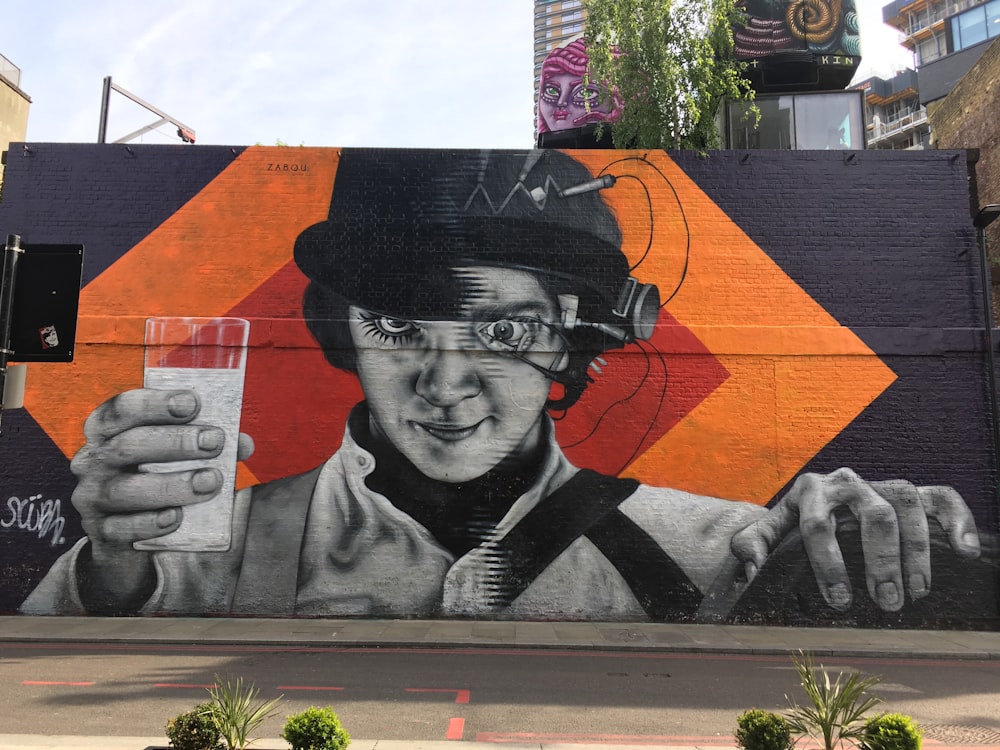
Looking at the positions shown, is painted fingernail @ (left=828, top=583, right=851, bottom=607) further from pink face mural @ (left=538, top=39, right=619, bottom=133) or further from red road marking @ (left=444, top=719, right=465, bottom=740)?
pink face mural @ (left=538, top=39, right=619, bottom=133)

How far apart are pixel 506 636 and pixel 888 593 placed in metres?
6.66

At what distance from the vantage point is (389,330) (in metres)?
12.9

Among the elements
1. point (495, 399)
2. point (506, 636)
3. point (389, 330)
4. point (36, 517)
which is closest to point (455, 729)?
point (506, 636)

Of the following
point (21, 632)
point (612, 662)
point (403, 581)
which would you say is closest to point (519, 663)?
point (612, 662)

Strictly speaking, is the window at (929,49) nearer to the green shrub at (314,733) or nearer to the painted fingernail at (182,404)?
the painted fingernail at (182,404)

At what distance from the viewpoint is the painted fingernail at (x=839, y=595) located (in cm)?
1221

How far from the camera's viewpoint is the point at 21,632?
10875 mm

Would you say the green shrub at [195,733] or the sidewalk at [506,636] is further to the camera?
the sidewalk at [506,636]

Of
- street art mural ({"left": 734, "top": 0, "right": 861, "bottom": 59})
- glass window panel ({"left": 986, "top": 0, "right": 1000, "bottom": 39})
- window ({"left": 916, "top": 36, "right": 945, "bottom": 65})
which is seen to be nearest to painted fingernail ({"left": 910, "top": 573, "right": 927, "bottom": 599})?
street art mural ({"left": 734, "top": 0, "right": 861, "bottom": 59})

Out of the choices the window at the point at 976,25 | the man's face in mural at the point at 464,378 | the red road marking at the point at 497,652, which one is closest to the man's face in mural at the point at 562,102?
the man's face in mural at the point at 464,378

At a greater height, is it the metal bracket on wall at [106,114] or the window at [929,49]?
the window at [929,49]

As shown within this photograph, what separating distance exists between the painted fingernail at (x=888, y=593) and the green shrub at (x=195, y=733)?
11.4 m

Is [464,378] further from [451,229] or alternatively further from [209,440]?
[209,440]

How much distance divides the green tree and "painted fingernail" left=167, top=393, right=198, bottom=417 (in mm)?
10816
